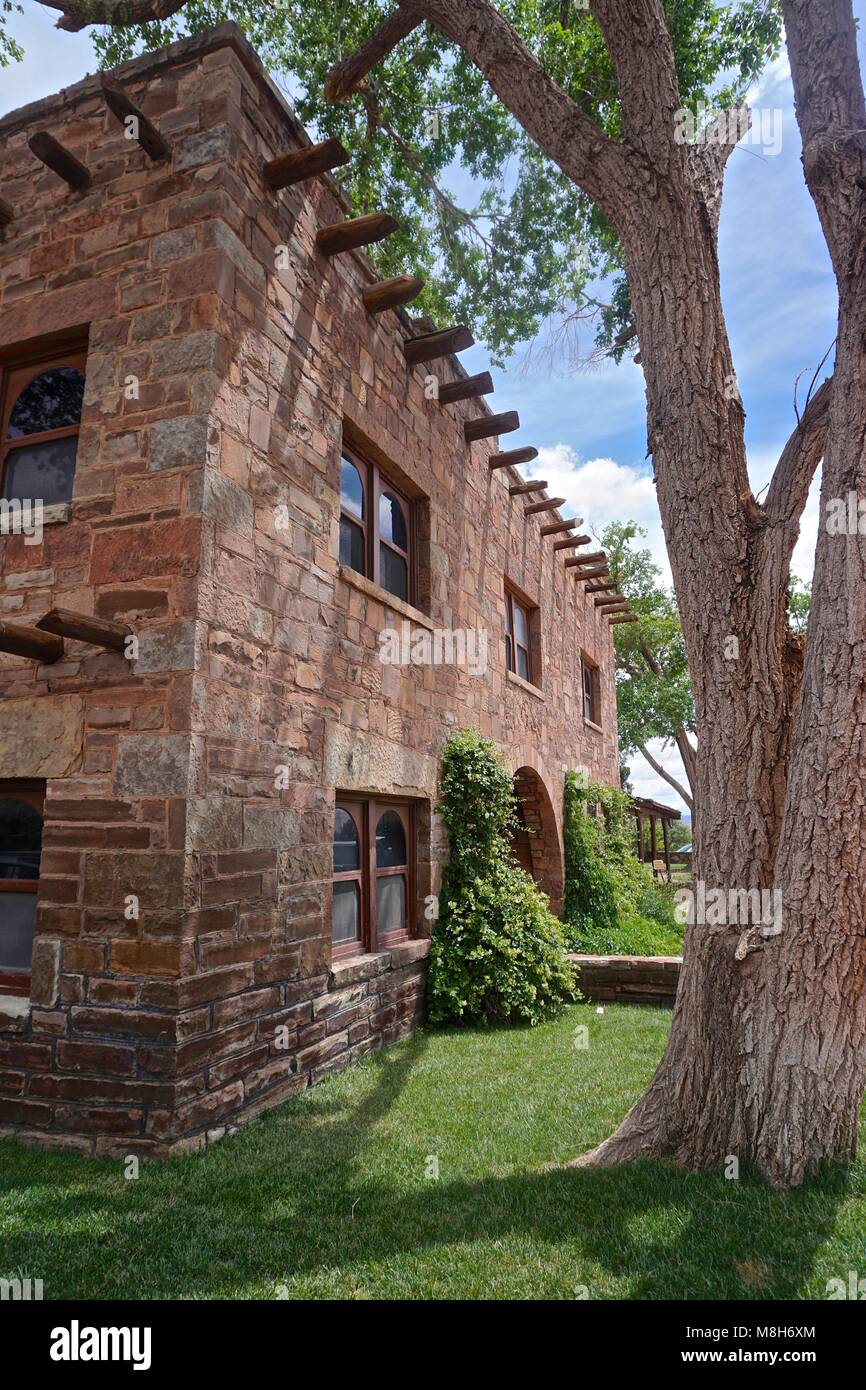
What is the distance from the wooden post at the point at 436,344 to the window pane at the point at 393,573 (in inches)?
63.7

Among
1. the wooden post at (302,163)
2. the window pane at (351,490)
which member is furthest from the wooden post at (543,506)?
the wooden post at (302,163)

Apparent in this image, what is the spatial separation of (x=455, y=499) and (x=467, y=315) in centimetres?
356

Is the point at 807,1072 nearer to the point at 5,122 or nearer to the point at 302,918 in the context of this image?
the point at 302,918

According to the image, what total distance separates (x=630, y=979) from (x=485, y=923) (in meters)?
1.68

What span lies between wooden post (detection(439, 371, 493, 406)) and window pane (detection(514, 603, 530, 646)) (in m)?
3.08

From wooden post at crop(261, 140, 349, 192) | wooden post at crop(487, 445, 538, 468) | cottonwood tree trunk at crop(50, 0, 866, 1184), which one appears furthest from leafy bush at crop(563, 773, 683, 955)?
wooden post at crop(261, 140, 349, 192)

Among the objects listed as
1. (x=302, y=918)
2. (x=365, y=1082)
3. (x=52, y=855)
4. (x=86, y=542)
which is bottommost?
(x=365, y=1082)

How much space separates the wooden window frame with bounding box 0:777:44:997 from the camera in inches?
160

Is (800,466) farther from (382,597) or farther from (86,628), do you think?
(86,628)

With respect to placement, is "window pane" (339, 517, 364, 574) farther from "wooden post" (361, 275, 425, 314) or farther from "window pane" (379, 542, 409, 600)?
"wooden post" (361, 275, 425, 314)

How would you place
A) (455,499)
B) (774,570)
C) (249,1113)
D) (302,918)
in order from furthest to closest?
(455,499) < (302,918) < (249,1113) < (774,570)

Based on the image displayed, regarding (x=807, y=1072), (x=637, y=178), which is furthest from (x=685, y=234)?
(x=807, y=1072)

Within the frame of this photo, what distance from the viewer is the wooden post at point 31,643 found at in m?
3.70

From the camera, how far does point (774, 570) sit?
3.46 metres
